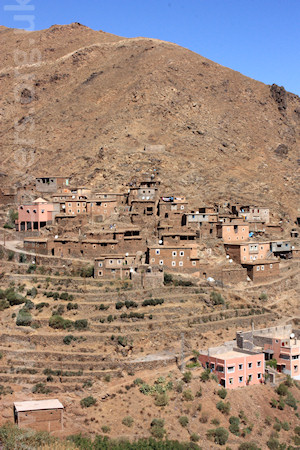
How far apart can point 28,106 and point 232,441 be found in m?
67.9

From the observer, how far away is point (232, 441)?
1189 inches

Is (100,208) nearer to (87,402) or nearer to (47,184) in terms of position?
(47,184)

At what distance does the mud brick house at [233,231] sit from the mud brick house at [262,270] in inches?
119

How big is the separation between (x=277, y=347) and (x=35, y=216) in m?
21.2

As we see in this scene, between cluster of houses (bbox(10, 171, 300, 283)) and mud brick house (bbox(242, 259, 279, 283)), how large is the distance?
70mm

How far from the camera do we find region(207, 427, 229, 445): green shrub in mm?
29781

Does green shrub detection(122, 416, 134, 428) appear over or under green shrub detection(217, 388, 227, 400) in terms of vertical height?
under

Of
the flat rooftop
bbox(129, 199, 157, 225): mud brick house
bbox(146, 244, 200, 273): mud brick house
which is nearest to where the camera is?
the flat rooftop

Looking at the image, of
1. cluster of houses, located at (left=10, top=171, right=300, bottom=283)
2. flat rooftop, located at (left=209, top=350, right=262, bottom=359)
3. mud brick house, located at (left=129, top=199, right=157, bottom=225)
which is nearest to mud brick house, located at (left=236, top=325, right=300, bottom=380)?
flat rooftop, located at (left=209, top=350, right=262, bottom=359)

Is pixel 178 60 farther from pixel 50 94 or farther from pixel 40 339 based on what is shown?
pixel 40 339

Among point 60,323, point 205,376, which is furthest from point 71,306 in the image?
point 205,376

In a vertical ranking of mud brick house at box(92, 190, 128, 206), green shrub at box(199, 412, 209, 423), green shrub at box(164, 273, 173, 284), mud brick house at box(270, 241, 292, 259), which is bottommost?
green shrub at box(199, 412, 209, 423)

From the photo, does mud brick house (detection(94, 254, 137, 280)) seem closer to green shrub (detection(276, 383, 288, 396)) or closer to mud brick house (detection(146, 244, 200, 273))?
mud brick house (detection(146, 244, 200, 273))

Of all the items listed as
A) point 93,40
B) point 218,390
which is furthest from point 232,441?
point 93,40
